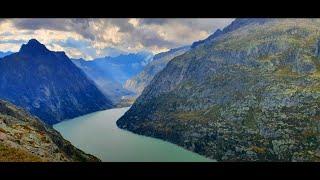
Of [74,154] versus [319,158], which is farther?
[319,158]
